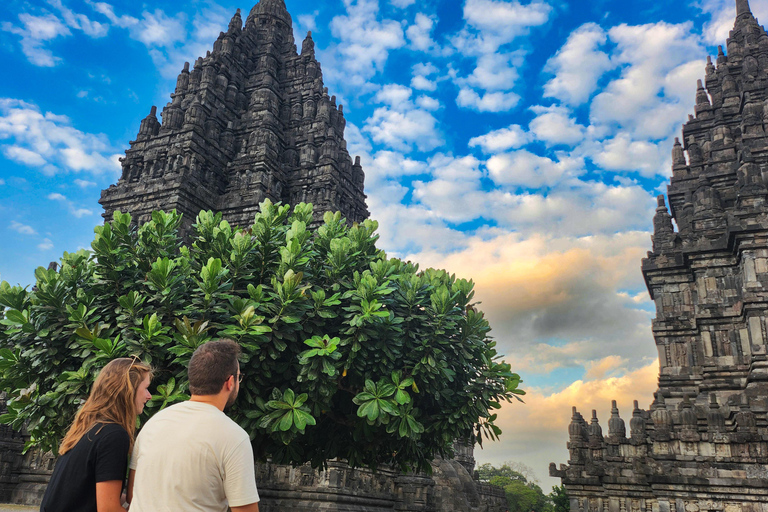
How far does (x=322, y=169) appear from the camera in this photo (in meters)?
30.5

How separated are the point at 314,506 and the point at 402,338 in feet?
36.5

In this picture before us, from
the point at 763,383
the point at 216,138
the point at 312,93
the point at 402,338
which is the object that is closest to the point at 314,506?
the point at 402,338

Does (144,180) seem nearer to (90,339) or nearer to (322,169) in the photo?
(322,169)

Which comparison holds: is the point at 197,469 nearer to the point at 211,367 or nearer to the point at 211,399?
the point at 211,399

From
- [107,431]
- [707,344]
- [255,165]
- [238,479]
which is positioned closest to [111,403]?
[107,431]

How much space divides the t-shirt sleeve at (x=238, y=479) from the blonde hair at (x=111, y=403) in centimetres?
96

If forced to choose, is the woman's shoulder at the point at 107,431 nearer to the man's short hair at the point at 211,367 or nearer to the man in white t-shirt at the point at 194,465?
the man in white t-shirt at the point at 194,465

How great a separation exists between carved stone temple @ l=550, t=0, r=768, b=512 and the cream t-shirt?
14.5 m

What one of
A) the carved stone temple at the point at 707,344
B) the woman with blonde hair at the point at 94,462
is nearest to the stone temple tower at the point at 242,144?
the carved stone temple at the point at 707,344

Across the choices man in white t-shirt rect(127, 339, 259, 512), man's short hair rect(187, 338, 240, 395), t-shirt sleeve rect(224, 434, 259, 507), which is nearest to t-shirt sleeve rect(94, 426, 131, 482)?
man in white t-shirt rect(127, 339, 259, 512)

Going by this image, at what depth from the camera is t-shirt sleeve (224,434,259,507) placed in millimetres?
3098

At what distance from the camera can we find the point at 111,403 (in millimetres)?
3670

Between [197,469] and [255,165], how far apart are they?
91.0 ft

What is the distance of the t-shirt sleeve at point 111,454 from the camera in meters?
3.42
